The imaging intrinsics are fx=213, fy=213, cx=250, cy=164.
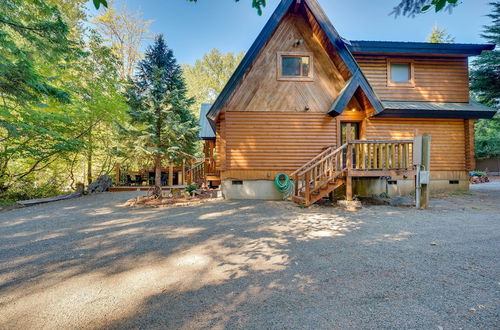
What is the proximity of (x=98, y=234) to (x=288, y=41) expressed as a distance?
9.56 m

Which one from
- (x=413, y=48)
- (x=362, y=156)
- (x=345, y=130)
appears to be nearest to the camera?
(x=362, y=156)

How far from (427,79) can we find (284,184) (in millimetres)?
8869

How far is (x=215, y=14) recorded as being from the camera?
19000mm

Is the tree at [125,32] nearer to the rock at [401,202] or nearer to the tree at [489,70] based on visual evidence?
the rock at [401,202]

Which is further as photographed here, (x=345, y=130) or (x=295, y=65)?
(x=345, y=130)

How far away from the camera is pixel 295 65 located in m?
9.24

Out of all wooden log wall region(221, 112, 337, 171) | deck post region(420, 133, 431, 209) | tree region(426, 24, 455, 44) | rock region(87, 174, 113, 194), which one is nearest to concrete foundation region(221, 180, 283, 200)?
wooden log wall region(221, 112, 337, 171)

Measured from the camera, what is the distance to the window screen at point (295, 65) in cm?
920

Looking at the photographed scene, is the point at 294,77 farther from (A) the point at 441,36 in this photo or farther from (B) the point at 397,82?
(A) the point at 441,36

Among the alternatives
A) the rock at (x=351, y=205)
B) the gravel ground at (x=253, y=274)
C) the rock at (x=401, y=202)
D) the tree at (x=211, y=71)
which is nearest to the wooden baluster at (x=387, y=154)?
the rock at (x=401, y=202)

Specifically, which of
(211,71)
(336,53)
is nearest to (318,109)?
(336,53)

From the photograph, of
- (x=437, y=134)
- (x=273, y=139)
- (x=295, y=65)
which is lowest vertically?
(x=273, y=139)

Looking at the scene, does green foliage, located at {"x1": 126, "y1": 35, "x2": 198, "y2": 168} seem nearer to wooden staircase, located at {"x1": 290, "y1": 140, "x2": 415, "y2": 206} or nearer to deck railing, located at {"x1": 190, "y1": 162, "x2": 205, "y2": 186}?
deck railing, located at {"x1": 190, "y1": 162, "x2": 205, "y2": 186}

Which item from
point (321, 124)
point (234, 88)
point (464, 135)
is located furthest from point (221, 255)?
point (464, 135)
